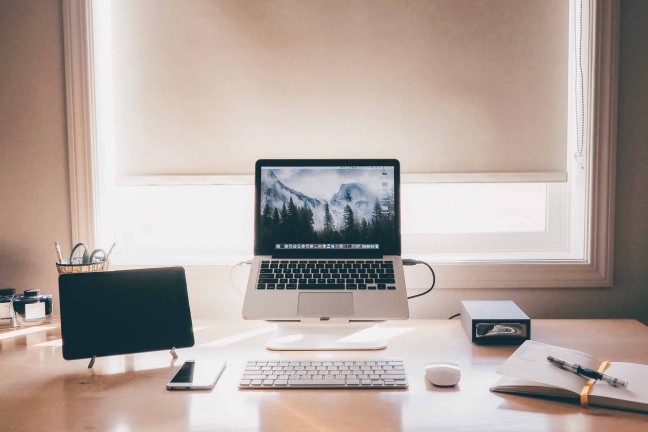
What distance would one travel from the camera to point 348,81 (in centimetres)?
164

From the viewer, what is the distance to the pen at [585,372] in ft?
3.27

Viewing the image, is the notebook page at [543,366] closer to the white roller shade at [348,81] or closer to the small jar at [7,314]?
the white roller shade at [348,81]

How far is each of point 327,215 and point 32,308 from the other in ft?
2.99

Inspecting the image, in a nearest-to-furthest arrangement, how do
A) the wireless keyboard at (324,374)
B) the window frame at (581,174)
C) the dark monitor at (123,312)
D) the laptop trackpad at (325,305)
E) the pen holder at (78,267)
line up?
1. the wireless keyboard at (324,374)
2. the dark monitor at (123,312)
3. the laptop trackpad at (325,305)
4. the pen holder at (78,267)
5. the window frame at (581,174)

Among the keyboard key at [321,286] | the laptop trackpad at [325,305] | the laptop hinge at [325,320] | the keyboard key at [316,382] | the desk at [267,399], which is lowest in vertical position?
the desk at [267,399]

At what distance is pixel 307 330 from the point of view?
4.60 ft

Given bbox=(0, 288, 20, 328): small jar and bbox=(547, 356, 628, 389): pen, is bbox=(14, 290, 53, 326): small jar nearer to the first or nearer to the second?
bbox=(0, 288, 20, 328): small jar

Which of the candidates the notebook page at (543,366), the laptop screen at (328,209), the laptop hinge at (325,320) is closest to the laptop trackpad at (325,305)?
the laptop hinge at (325,320)

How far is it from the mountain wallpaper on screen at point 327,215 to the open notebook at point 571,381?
0.52 metres

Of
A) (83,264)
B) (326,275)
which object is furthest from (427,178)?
(83,264)

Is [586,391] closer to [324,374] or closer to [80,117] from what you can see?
[324,374]

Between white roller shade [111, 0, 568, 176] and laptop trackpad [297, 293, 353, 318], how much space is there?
1.66 ft

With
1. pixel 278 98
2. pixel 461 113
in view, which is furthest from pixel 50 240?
pixel 461 113

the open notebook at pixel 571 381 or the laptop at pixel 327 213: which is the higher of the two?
the laptop at pixel 327 213
